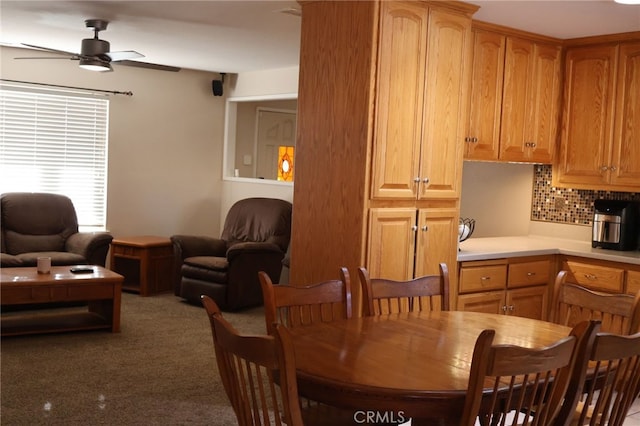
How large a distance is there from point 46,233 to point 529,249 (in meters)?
4.47

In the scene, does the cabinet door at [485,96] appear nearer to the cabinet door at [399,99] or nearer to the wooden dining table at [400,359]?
the cabinet door at [399,99]

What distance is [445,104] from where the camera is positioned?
14.0ft

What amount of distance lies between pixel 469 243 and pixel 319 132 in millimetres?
1553

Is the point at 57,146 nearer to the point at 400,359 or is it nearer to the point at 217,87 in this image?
the point at 217,87

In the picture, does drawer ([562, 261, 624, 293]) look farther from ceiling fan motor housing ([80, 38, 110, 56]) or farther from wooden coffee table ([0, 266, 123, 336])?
ceiling fan motor housing ([80, 38, 110, 56])

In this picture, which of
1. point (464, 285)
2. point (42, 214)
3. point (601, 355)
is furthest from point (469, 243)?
point (42, 214)

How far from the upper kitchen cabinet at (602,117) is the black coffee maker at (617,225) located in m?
0.16

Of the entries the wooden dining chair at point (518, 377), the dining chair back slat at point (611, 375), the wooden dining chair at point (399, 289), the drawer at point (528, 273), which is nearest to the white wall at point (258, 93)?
the drawer at point (528, 273)

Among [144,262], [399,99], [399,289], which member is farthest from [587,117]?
[144,262]

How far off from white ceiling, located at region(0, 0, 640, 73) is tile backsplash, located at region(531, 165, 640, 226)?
1193 mm

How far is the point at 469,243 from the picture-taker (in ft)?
16.7

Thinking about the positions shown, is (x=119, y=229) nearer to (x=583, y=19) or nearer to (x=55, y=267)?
(x=55, y=267)

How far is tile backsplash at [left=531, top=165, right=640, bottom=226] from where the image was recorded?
541cm

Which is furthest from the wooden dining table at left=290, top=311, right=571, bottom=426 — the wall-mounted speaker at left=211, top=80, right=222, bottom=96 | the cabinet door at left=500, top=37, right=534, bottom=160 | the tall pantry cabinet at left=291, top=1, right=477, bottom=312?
the wall-mounted speaker at left=211, top=80, right=222, bottom=96
